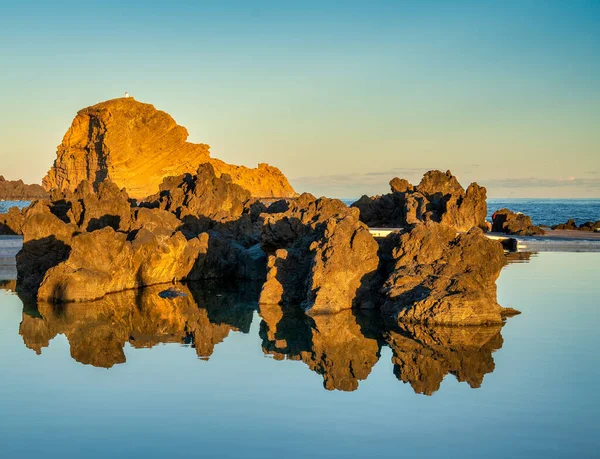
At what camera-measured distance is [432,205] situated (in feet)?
112

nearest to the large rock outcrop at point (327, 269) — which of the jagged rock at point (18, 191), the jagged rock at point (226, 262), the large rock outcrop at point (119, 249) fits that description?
the jagged rock at point (226, 262)

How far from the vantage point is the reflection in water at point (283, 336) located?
32.5 feet

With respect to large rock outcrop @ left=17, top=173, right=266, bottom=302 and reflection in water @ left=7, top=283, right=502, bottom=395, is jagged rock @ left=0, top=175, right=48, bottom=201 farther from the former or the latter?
reflection in water @ left=7, top=283, right=502, bottom=395

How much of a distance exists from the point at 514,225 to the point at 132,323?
28.8m

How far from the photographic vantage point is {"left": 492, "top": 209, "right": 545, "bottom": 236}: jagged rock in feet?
123

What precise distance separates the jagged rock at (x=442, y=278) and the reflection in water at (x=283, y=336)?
388 mm

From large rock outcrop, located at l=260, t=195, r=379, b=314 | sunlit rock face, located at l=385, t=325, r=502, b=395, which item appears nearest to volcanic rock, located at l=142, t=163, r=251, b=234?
large rock outcrop, located at l=260, t=195, r=379, b=314

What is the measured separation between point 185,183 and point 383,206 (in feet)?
37.1

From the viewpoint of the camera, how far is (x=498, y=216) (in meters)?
41.0

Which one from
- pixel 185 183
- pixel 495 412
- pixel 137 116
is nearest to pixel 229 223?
pixel 185 183

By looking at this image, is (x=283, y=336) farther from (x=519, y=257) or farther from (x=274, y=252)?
(x=519, y=257)

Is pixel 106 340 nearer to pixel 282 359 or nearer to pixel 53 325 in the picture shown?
pixel 53 325

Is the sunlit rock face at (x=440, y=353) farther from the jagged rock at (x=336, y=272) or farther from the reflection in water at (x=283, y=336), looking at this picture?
the jagged rock at (x=336, y=272)

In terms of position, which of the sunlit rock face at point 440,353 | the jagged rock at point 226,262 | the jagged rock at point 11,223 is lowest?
the sunlit rock face at point 440,353
